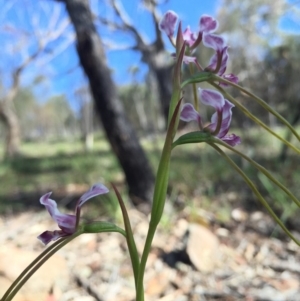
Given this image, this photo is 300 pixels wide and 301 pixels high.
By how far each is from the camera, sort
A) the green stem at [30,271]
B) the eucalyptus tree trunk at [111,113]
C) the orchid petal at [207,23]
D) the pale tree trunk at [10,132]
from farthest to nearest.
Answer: the pale tree trunk at [10,132] → the eucalyptus tree trunk at [111,113] → the orchid petal at [207,23] → the green stem at [30,271]

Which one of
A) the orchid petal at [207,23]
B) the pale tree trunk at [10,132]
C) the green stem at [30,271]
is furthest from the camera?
the pale tree trunk at [10,132]

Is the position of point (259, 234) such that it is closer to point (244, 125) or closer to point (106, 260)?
point (106, 260)

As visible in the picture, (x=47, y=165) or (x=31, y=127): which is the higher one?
(x=47, y=165)

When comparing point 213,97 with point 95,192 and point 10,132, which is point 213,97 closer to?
point 95,192

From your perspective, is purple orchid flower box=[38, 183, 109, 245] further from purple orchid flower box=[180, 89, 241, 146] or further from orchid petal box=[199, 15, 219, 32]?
orchid petal box=[199, 15, 219, 32]

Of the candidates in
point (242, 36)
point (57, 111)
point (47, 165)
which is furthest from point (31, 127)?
point (47, 165)

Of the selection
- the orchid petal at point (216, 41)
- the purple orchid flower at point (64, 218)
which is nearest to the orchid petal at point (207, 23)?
the orchid petal at point (216, 41)

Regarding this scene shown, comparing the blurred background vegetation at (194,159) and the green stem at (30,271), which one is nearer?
the green stem at (30,271)

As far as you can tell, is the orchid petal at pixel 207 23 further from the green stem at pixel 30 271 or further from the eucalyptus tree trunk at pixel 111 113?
the eucalyptus tree trunk at pixel 111 113
